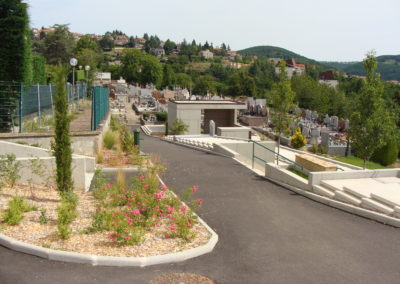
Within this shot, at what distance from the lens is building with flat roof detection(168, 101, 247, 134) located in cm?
3541

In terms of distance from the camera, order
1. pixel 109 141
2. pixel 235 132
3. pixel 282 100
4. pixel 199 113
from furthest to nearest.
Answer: pixel 199 113
pixel 235 132
pixel 282 100
pixel 109 141


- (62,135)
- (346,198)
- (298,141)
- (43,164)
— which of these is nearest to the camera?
(62,135)

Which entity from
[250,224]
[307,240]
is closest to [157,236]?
[250,224]

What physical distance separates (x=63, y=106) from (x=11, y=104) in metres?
6.66

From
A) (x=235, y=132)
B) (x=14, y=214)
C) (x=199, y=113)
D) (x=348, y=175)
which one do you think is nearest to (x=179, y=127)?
(x=199, y=113)

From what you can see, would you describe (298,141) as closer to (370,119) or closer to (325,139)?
(325,139)

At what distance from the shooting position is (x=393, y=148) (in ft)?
95.6

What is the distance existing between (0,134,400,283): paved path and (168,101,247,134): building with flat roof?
23.0 m

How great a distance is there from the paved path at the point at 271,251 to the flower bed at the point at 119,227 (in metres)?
0.50

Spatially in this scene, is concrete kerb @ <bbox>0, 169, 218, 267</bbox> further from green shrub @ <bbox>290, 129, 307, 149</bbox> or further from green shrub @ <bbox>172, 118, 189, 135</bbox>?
green shrub @ <bbox>172, 118, 189, 135</bbox>

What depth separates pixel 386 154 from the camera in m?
28.9

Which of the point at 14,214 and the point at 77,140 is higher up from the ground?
the point at 77,140

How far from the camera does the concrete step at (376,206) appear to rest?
9.95m

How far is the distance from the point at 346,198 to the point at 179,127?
969 inches
